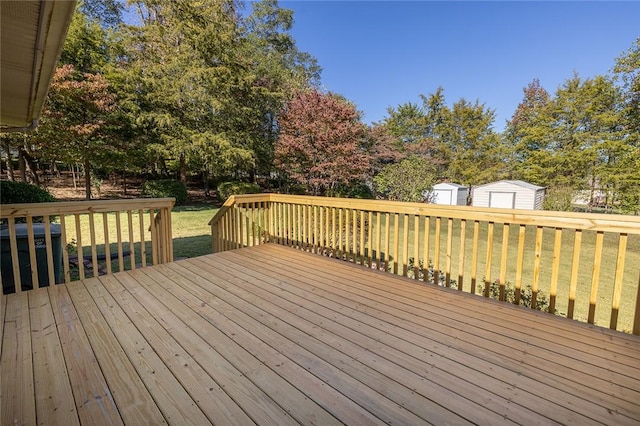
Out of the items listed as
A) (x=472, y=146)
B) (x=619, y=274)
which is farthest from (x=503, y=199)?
(x=619, y=274)

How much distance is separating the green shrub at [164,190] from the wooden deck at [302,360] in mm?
9710

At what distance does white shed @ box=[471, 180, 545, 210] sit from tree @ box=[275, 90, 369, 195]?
9.72 meters

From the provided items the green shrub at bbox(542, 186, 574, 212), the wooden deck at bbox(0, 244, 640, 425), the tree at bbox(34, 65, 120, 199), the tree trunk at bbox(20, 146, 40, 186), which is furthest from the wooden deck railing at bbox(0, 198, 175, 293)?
the green shrub at bbox(542, 186, 574, 212)

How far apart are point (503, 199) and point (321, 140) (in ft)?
38.4

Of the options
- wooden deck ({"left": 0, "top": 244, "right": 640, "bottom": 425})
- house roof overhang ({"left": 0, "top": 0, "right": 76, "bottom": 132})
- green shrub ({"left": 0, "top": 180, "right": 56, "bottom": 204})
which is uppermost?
house roof overhang ({"left": 0, "top": 0, "right": 76, "bottom": 132})

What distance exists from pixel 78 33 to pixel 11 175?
20.8 ft

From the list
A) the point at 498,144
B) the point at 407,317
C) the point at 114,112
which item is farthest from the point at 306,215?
the point at 498,144

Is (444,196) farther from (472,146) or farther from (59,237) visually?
(59,237)

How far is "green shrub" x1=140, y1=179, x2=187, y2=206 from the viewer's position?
462 inches

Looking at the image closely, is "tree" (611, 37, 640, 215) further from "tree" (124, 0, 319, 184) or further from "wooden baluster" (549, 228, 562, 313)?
"tree" (124, 0, 319, 184)

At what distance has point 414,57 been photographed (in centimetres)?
1435

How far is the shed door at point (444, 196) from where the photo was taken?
18078 mm

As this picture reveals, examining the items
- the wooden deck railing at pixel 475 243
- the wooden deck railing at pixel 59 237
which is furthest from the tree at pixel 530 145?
the wooden deck railing at pixel 59 237

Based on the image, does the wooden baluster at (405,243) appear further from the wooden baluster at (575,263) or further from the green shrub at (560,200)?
the green shrub at (560,200)
